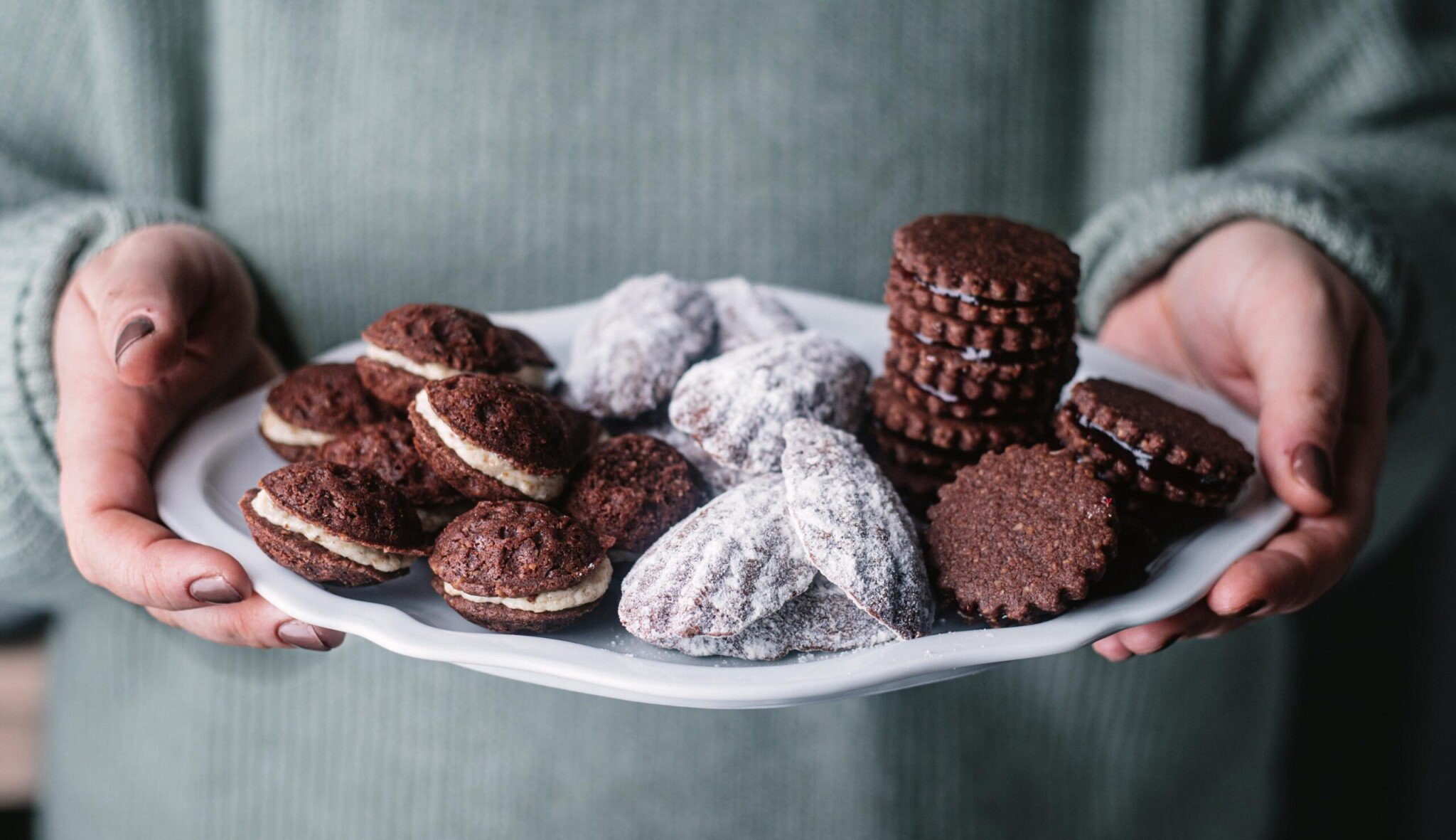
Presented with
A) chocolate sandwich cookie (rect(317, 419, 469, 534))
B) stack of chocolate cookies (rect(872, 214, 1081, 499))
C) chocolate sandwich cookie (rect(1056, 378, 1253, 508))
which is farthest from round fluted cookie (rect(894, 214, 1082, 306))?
chocolate sandwich cookie (rect(317, 419, 469, 534))

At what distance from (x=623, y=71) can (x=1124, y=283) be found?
1112mm

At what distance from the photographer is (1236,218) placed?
1.78m

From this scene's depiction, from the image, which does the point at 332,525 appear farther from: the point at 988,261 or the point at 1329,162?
the point at 1329,162

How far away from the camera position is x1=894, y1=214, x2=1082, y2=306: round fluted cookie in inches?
51.5

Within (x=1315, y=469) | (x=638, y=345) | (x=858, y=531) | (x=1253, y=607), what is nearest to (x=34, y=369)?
(x=638, y=345)

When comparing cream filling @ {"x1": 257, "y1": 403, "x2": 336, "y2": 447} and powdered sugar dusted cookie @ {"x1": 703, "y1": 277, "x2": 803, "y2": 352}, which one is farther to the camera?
powdered sugar dusted cookie @ {"x1": 703, "y1": 277, "x2": 803, "y2": 352}

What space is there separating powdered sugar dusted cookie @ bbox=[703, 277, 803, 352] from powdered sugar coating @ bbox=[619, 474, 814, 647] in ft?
1.46

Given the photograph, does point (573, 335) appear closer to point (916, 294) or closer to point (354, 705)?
point (916, 294)

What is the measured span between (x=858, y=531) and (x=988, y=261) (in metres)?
0.46

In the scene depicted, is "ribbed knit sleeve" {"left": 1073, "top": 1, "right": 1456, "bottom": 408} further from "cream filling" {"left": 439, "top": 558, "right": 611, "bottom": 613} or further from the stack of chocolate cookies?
"cream filling" {"left": 439, "top": 558, "right": 611, "bottom": 613}

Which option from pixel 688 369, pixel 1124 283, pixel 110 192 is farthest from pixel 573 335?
pixel 110 192

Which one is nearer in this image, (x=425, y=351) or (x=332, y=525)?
(x=332, y=525)

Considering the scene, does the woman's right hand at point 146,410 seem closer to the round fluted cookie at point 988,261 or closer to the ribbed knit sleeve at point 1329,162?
the round fluted cookie at point 988,261

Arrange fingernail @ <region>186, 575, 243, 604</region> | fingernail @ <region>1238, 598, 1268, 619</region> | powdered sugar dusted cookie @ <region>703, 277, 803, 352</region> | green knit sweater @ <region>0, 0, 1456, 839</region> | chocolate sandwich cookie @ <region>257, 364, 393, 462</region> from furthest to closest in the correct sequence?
1. green knit sweater @ <region>0, 0, 1456, 839</region>
2. powdered sugar dusted cookie @ <region>703, 277, 803, 352</region>
3. chocolate sandwich cookie @ <region>257, 364, 393, 462</region>
4. fingernail @ <region>1238, 598, 1268, 619</region>
5. fingernail @ <region>186, 575, 243, 604</region>
